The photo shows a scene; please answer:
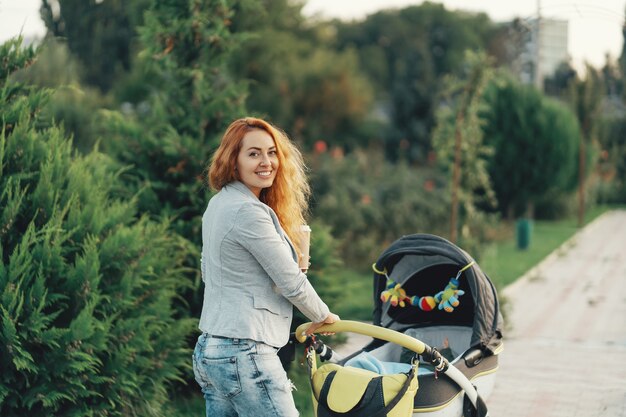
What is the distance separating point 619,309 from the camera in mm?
11711

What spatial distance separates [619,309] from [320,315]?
9.10m

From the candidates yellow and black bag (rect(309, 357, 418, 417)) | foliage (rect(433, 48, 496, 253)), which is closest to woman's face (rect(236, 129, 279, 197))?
yellow and black bag (rect(309, 357, 418, 417))

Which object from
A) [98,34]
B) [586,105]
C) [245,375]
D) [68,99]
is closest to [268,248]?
[245,375]

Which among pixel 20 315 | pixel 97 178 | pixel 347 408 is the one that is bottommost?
pixel 347 408

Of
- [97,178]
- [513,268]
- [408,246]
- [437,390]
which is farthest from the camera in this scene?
[513,268]

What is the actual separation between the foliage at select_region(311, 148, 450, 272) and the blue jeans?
433 inches

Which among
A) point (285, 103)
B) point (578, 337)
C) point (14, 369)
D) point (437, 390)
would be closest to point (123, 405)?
point (14, 369)

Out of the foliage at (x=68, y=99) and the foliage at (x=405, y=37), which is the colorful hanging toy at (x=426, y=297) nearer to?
the foliage at (x=68, y=99)

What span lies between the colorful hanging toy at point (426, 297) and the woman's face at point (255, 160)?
78.1 inches

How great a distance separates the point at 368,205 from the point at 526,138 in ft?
24.9

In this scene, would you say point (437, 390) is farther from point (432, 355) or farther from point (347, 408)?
point (347, 408)

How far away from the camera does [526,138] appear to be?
71.9ft

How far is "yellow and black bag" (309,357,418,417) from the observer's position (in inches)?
160

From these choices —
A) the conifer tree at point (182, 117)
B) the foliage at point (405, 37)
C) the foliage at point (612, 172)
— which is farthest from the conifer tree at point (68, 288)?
the foliage at point (405, 37)
